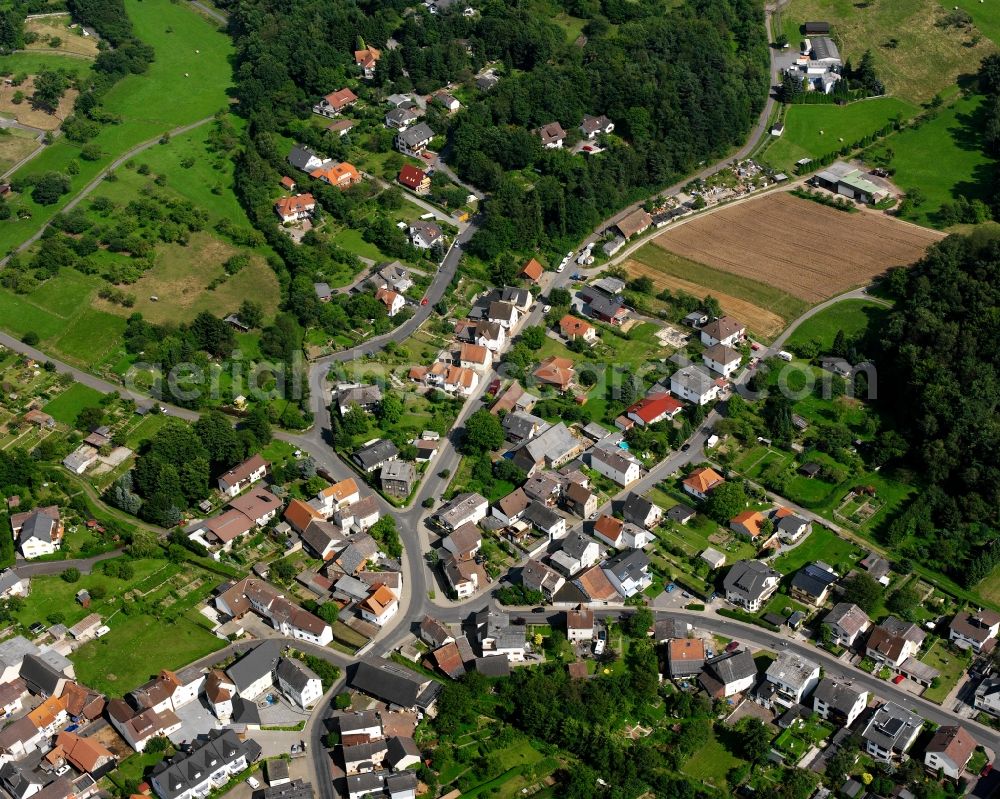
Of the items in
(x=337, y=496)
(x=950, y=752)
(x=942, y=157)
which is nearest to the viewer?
(x=950, y=752)

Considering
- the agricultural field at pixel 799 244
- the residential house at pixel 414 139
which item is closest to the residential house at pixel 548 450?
the agricultural field at pixel 799 244

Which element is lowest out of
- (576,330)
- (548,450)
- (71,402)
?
(71,402)

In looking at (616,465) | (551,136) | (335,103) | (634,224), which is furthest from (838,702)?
(335,103)

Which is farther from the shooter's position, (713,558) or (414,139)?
(414,139)

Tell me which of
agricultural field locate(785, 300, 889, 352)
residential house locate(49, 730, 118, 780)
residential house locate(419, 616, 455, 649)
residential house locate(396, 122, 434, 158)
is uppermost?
residential house locate(396, 122, 434, 158)

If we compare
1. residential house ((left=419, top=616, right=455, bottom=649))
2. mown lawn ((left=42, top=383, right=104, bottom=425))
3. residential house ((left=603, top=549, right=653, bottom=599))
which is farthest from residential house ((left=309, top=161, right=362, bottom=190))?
residential house ((left=419, top=616, right=455, bottom=649))

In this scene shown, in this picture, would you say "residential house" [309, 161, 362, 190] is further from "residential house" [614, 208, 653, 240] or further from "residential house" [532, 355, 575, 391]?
"residential house" [532, 355, 575, 391]

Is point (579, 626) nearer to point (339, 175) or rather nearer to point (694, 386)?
point (694, 386)
